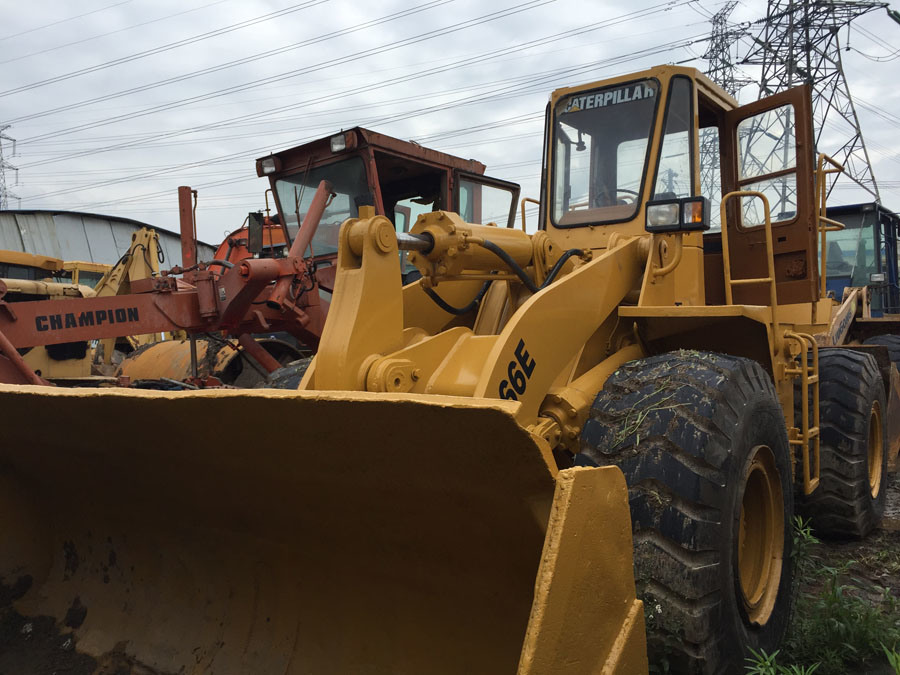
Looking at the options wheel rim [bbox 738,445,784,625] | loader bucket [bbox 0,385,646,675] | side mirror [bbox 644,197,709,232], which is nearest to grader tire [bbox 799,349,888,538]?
wheel rim [bbox 738,445,784,625]

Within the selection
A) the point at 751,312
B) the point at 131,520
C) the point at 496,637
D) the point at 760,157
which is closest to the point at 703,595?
the point at 496,637

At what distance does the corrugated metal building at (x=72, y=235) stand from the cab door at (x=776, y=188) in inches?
784

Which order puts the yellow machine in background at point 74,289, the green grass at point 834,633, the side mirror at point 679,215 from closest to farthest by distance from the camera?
the green grass at point 834,633, the side mirror at point 679,215, the yellow machine in background at point 74,289

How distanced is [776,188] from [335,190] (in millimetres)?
4151

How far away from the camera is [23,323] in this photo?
589cm

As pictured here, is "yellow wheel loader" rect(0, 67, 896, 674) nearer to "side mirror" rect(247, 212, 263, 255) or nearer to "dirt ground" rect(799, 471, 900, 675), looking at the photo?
"dirt ground" rect(799, 471, 900, 675)

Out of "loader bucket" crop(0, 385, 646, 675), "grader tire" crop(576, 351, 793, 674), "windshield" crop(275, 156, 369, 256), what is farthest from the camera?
"windshield" crop(275, 156, 369, 256)

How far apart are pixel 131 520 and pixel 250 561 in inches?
22.8

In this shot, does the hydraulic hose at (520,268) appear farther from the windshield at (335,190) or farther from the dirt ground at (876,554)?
the windshield at (335,190)

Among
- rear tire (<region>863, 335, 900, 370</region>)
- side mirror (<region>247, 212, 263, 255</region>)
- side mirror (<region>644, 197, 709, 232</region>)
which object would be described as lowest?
rear tire (<region>863, 335, 900, 370</region>)

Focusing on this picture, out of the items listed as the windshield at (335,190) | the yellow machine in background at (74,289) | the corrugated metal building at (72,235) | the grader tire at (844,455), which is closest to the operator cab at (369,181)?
the windshield at (335,190)

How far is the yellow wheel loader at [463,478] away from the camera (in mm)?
1938

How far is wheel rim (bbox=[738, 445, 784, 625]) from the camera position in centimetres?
296

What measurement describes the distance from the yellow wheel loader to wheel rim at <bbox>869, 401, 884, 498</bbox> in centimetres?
139
